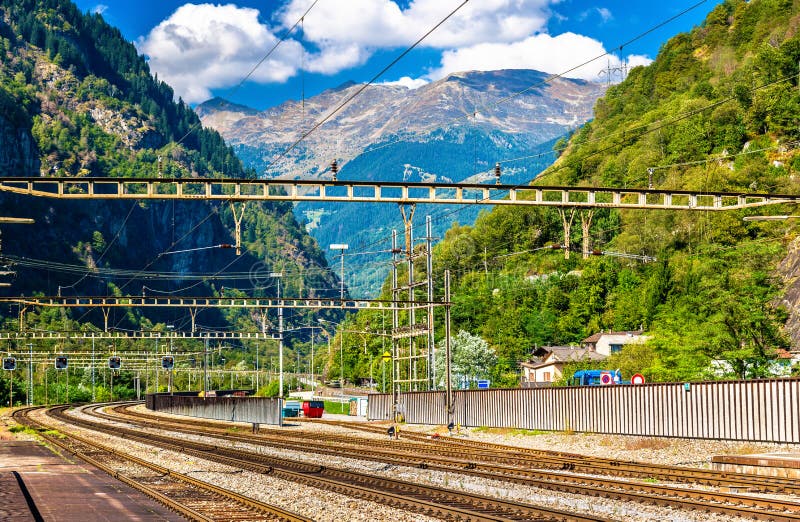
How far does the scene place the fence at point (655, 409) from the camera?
35.6 m

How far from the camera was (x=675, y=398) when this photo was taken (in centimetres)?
4047

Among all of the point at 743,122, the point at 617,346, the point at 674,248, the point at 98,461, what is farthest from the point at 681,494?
the point at 743,122

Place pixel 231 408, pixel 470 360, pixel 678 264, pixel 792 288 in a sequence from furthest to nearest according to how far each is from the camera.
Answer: pixel 678 264 → pixel 470 360 → pixel 792 288 → pixel 231 408

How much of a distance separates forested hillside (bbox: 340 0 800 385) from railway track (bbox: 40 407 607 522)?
121ft

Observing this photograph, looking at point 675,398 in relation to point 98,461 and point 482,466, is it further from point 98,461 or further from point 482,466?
point 98,461

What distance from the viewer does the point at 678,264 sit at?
Result: 13200 centimetres

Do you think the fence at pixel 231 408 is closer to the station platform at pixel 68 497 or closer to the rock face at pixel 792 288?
the station platform at pixel 68 497

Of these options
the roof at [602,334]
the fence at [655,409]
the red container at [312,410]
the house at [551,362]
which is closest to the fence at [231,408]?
the red container at [312,410]

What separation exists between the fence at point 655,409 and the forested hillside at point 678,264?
1660cm

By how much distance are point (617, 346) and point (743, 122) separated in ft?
213

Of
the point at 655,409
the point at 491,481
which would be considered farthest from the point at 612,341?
the point at 491,481

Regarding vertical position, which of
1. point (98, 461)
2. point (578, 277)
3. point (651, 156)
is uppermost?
point (651, 156)

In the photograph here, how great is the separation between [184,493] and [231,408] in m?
53.0

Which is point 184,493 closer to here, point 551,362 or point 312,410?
point 312,410
